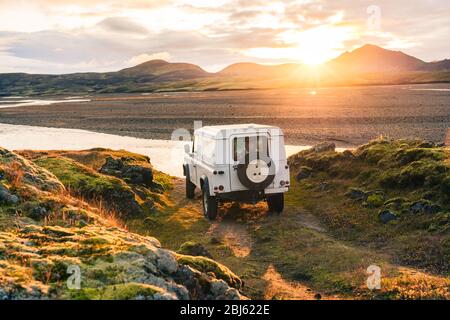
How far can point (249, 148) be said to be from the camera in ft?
58.6

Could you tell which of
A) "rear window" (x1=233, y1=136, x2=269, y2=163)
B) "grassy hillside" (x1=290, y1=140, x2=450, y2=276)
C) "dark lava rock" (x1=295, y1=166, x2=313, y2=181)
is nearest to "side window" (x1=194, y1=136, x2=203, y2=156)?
"rear window" (x1=233, y1=136, x2=269, y2=163)

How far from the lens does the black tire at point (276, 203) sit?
753 inches

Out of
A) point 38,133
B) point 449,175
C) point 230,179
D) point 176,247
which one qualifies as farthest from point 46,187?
point 38,133

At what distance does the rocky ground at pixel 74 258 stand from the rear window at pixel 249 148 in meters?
6.60

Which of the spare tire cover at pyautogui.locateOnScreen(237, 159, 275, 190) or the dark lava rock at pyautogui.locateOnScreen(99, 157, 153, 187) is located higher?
the spare tire cover at pyautogui.locateOnScreen(237, 159, 275, 190)

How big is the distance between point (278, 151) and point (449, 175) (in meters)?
6.72

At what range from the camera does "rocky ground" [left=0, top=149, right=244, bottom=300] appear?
→ 728cm

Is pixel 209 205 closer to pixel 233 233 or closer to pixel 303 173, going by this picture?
pixel 233 233

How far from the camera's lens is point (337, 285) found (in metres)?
11.8

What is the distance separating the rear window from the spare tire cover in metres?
0.22

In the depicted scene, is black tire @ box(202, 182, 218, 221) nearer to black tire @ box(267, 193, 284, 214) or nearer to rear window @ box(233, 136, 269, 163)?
rear window @ box(233, 136, 269, 163)

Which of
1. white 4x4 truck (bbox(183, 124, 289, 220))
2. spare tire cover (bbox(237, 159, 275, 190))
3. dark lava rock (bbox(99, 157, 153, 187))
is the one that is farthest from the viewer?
dark lava rock (bbox(99, 157, 153, 187))

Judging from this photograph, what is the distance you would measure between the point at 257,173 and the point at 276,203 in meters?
2.25
